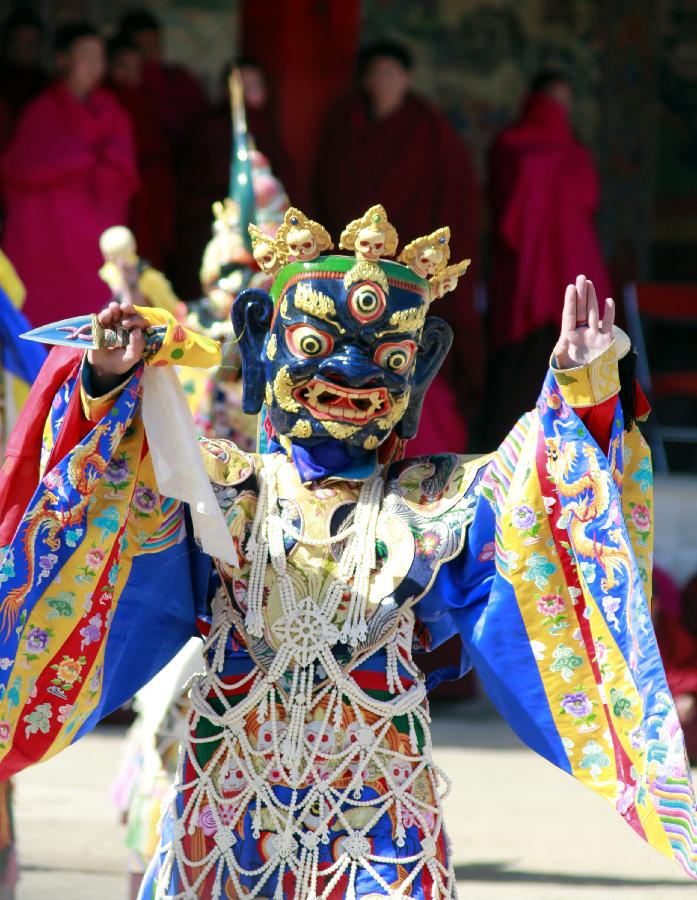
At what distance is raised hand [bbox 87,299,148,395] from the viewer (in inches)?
112

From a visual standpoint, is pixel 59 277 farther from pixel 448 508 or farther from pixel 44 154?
pixel 448 508

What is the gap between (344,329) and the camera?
3.02m

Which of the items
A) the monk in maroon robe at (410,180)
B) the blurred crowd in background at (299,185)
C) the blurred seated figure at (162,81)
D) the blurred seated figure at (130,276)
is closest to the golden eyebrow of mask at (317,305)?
the blurred seated figure at (130,276)

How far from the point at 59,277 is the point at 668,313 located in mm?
2692

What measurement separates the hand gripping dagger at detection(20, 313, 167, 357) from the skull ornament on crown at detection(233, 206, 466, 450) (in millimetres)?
237

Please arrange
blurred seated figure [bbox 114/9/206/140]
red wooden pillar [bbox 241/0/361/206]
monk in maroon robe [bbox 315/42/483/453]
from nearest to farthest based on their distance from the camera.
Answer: monk in maroon robe [bbox 315/42/483/453]
red wooden pillar [bbox 241/0/361/206]
blurred seated figure [bbox 114/9/206/140]

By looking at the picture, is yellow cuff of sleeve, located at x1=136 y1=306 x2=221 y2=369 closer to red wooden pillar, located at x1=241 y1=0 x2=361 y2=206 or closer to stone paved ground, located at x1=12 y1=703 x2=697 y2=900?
stone paved ground, located at x1=12 y1=703 x2=697 y2=900

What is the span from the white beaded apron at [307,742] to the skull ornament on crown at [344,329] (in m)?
0.14

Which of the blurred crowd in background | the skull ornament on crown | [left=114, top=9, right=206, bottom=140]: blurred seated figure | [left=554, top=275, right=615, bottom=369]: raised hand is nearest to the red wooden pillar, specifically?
the blurred crowd in background

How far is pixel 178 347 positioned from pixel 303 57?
14.2 ft

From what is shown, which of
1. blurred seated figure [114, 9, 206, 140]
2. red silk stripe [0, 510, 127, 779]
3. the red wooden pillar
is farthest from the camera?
blurred seated figure [114, 9, 206, 140]

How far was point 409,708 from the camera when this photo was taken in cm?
Answer: 299

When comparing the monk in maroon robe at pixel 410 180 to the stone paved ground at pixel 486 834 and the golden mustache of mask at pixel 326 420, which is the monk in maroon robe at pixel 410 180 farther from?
the golden mustache of mask at pixel 326 420

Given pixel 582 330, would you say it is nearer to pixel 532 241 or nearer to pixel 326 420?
pixel 326 420
